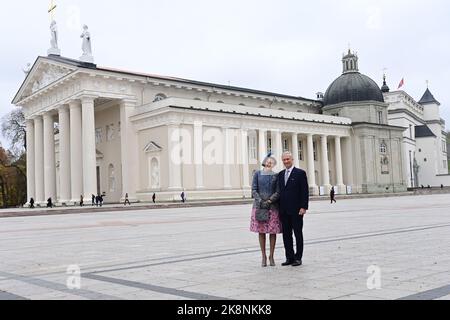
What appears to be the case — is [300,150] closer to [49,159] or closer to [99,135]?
[99,135]

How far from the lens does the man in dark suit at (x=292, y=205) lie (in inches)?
361

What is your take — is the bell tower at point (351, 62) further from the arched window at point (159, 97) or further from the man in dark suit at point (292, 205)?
the man in dark suit at point (292, 205)

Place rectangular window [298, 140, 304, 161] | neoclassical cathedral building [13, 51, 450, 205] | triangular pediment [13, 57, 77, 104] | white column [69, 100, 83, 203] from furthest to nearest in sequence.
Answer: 1. rectangular window [298, 140, 304, 161]
2. triangular pediment [13, 57, 77, 104]
3. white column [69, 100, 83, 203]
4. neoclassical cathedral building [13, 51, 450, 205]

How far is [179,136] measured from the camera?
175ft

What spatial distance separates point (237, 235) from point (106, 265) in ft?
19.5

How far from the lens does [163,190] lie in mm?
53219

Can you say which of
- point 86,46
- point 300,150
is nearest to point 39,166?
point 86,46

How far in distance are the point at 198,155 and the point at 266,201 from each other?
45.6m

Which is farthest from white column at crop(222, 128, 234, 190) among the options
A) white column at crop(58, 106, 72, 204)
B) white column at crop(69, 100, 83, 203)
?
white column at crop(58, 106, 72, 204)

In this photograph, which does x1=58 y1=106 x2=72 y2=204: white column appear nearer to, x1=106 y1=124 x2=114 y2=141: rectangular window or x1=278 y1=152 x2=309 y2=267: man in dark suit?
x1=106 y1=124 x2=114 y2=141: rectangular window

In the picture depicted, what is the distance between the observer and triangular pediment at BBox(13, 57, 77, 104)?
5688 centimetres

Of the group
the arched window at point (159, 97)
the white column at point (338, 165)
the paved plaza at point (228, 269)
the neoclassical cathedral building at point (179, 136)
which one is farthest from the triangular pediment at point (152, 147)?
the paved plaza at point (228, 269)

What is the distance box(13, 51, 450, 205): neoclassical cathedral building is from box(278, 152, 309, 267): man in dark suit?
142 ft
